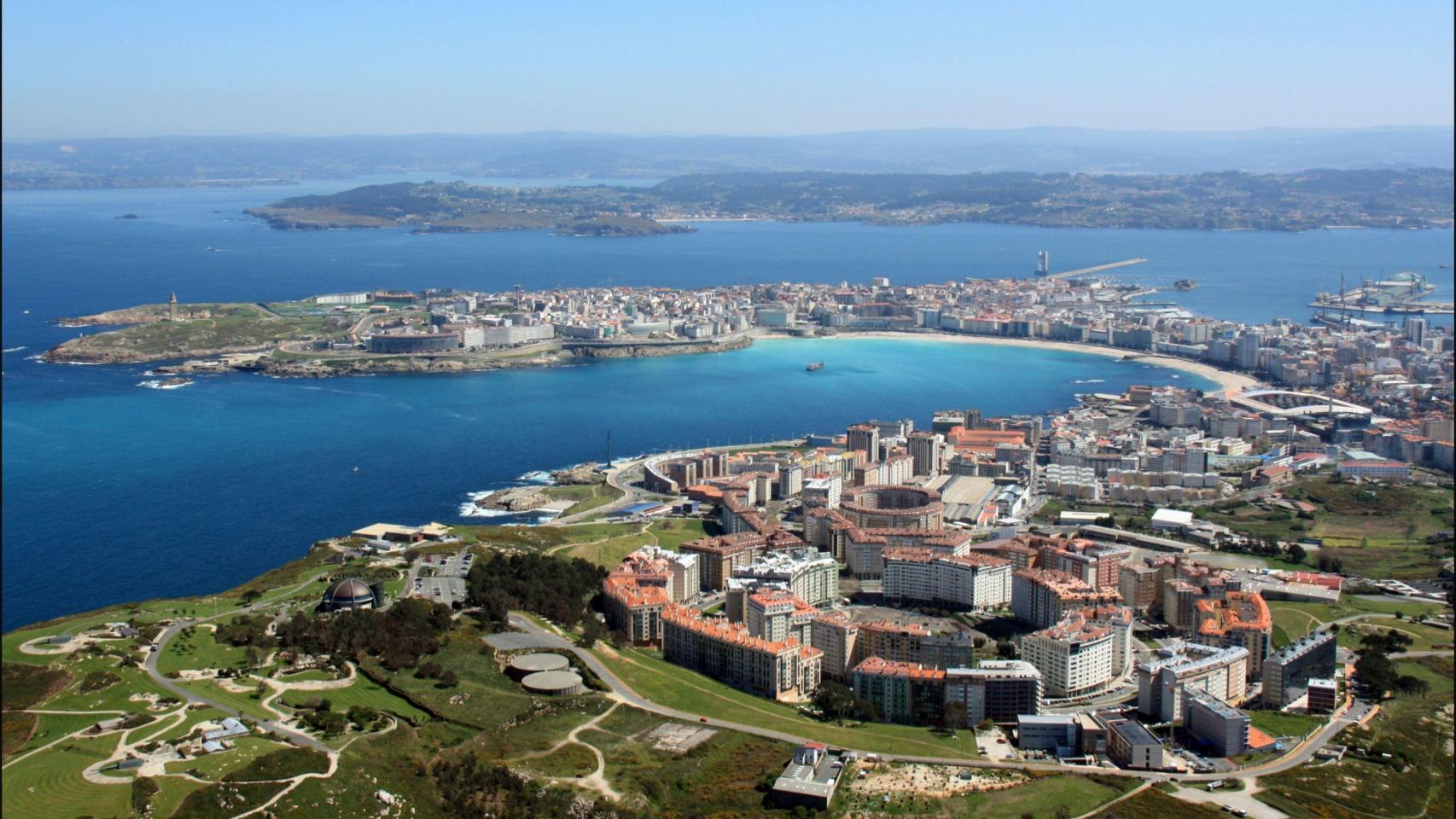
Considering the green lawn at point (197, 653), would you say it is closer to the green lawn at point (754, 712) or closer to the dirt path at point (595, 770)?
the dirt path at point (595, 770)

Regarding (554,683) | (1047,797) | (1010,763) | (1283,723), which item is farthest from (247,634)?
(1283,723)

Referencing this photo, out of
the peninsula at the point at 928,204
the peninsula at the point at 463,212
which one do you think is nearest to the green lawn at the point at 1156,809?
the peninsula at the point at 928,204

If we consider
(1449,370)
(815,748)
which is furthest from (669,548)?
(1449,370)

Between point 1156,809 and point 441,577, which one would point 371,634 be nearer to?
point 441,577

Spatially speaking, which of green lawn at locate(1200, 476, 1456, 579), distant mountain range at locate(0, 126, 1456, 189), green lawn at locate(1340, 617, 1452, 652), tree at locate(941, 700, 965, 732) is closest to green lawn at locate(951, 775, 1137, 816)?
tree at locate(941, 700, 965, 732)

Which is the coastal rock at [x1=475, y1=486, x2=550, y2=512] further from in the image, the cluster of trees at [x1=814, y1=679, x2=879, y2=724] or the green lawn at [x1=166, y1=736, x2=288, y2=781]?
the green lawn at [x1=166, y1=736, x2=288, y2=781]
